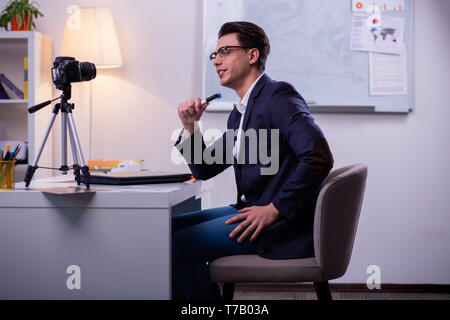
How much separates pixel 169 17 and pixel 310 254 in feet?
6.53

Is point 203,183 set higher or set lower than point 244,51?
lower

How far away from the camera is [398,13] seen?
3.01 m

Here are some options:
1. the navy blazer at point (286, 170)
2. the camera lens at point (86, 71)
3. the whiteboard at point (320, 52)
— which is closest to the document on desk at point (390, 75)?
the whiteboard at point (320, 52)

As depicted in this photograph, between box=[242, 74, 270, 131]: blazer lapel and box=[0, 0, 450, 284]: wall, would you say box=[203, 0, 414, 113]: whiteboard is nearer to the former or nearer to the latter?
box=[0, 0, 450, 284]: wall

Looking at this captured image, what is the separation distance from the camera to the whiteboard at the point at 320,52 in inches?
119

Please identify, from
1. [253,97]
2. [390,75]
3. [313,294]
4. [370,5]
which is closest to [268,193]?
[253,97]

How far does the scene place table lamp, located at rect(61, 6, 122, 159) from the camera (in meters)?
2.90

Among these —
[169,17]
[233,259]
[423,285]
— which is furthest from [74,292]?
[423,285]

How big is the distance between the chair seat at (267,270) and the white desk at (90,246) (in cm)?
A: 26

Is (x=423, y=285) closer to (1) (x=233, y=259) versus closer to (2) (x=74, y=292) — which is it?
(1) (x=233, y=259)

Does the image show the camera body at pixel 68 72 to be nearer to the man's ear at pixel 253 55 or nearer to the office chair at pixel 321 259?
the man's ear at pixel 253 55

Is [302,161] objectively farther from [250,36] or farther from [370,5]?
[370,5]

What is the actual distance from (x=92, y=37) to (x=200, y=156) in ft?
4.35

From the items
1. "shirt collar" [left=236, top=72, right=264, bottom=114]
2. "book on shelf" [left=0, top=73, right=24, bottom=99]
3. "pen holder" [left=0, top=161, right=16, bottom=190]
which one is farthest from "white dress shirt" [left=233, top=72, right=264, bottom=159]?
"book on shelf" [left=0, top=73, right=24, bottom=99]
